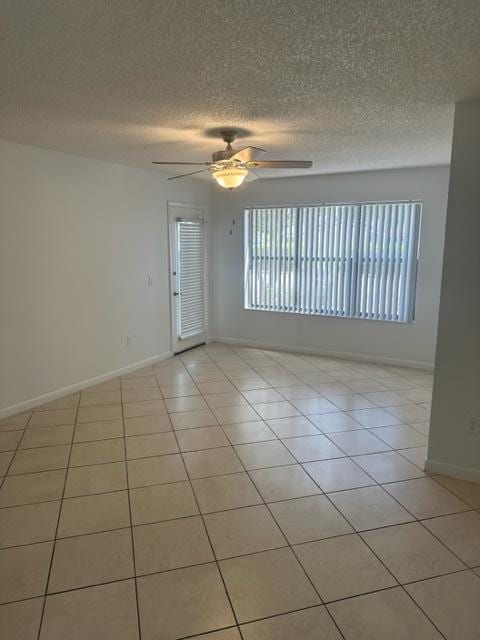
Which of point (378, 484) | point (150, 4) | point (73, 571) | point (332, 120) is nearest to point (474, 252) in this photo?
point (332, 120)

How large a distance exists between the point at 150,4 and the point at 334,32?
724mm

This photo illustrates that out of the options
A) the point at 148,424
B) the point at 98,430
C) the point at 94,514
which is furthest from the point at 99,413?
the point at 94,514

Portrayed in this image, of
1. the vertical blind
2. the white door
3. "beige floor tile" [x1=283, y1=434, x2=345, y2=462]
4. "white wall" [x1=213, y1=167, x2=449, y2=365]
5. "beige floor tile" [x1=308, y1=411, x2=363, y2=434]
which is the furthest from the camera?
the vertical blind

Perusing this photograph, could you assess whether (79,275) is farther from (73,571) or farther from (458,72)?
(458,72)

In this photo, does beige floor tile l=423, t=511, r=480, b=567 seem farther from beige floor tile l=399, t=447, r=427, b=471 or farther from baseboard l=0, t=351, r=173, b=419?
baseboard l=0, t=351, r=173, b=419

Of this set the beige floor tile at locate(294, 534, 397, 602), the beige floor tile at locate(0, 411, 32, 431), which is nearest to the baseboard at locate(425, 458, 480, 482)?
the beige floor tile at locate(294, 534, 397, 602)

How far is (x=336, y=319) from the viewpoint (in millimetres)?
5812

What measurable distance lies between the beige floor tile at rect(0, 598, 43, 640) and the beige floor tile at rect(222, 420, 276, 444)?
175cm

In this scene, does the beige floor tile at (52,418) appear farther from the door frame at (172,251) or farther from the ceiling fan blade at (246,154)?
the ceiling fan blade at (246,154)

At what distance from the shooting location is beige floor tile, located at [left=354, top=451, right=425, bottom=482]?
115 inches

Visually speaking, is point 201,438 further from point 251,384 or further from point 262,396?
point 251,384

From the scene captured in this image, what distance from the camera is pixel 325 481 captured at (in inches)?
112

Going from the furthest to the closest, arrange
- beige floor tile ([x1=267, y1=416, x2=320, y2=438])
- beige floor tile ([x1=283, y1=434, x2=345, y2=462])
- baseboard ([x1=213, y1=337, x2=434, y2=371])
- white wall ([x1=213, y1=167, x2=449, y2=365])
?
baseboard ([x1=213, y1=337, x2=434, y2=371]) → white wall ([x1=213, y1=167, x2=449, y2=365]) → beige floor tile ([x1=267, y1=416, x2=320, y2=438]) → beige floor tile ([x1=283, y1=434, x2=345, y2=462])

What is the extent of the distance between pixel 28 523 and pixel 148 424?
1379 mm
